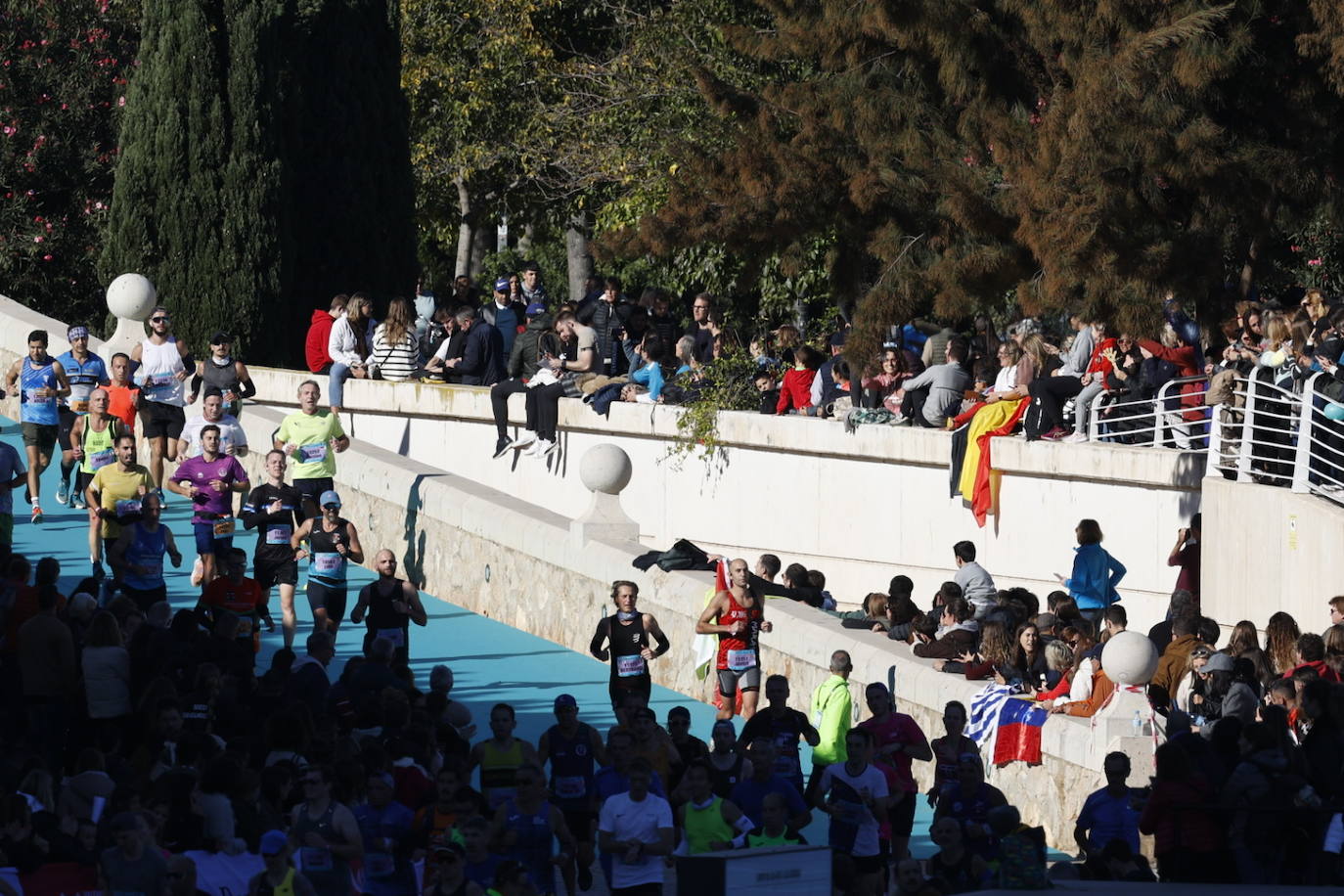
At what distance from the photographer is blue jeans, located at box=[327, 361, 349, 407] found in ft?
79.6

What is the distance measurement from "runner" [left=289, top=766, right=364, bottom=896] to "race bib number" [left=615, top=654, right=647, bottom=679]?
4.68 m

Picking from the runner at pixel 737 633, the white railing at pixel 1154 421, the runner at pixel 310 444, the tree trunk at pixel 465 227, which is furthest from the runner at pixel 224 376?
the tree trunk at pixel 465 227

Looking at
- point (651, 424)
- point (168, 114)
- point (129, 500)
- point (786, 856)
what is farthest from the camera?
point (168, 114)

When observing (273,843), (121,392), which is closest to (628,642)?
(273,843)

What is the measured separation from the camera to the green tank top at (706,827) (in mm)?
11383

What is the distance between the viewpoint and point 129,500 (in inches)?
669

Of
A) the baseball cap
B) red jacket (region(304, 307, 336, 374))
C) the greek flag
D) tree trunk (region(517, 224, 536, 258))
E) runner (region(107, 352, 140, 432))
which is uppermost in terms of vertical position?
tree trunk (region(517, 224, 536, 258))

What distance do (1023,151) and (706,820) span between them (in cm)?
1085

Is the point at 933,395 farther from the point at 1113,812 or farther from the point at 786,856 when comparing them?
the point at 786,856

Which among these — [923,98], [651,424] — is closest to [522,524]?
[651,424]

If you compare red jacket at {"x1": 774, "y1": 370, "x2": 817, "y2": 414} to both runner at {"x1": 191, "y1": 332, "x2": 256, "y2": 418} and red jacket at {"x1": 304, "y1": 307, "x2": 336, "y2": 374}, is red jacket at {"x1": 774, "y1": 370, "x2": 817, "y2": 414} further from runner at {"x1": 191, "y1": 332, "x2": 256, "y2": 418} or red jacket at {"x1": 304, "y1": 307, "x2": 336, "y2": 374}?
red jacket at {"x1": 304, "y1": 307, "x2": 336, "y2": 374}

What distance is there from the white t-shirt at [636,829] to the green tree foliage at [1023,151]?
1000 cm

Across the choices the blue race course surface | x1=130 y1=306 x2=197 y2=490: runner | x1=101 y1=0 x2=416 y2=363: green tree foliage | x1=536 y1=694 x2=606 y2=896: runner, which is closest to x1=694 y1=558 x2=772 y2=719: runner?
the blue race course surface

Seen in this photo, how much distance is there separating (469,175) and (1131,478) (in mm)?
17810
